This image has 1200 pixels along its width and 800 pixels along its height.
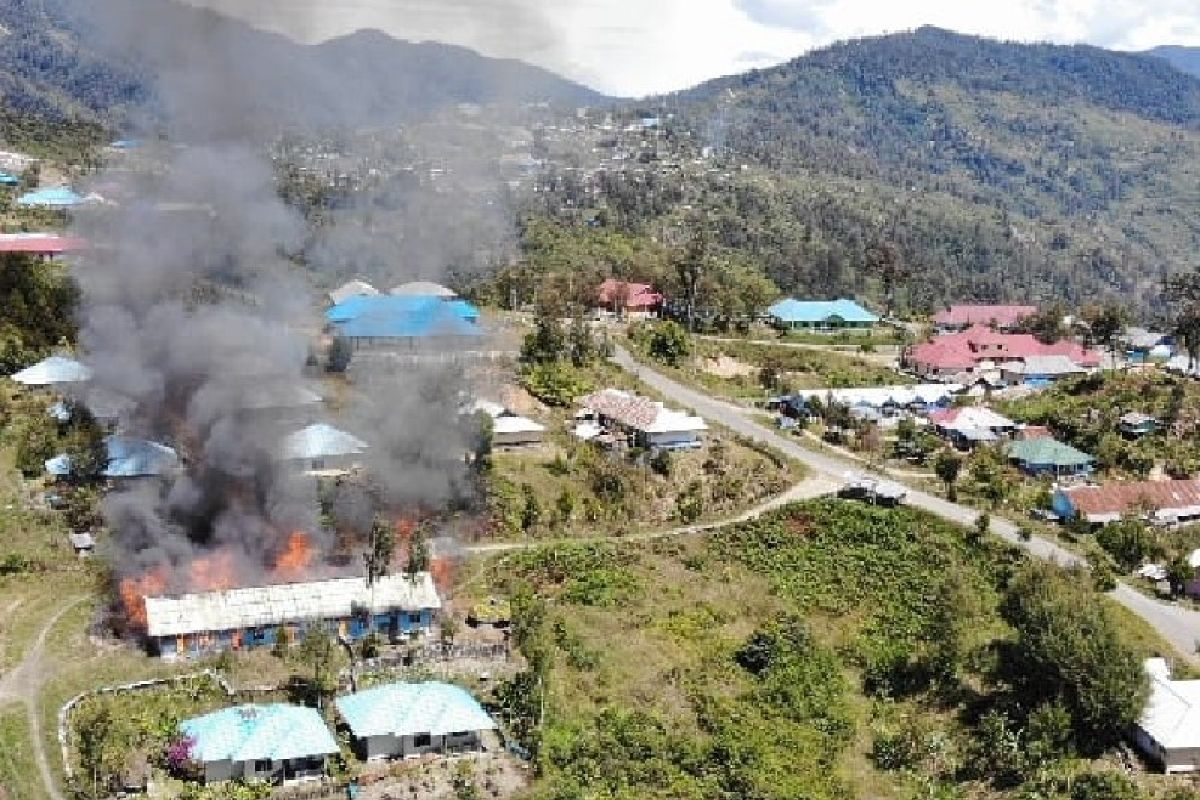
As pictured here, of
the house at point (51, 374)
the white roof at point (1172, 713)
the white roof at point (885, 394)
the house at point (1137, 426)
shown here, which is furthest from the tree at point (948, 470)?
the house at point (51, 374)

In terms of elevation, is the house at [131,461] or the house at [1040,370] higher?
the house at [131,461]

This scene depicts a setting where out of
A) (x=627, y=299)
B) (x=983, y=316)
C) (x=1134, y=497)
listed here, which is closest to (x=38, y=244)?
(x=627, y=299)

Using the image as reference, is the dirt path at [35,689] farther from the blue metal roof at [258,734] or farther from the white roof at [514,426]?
the white roof at [514,426]

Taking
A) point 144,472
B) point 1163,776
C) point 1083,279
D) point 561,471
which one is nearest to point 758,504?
point 561,471

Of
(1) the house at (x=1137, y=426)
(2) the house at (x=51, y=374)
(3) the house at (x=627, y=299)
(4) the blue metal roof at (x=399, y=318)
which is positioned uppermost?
(4) the blue metal roof at (x=399, y=318)

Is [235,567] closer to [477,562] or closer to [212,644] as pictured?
[212,644]

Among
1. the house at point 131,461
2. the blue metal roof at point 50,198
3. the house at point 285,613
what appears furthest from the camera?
the blue metal roof at point 50,198

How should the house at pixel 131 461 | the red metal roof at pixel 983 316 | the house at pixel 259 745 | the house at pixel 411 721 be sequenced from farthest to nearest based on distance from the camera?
the red metal roof at pixel 983 316, the house at pixel 131 461, the house at pixel 411 721, the house at pixel 259 745
